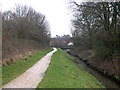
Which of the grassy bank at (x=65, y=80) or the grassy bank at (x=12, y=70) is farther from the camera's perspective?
the grassy bank at (x=12, y=70)

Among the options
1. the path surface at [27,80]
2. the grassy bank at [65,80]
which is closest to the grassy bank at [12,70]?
the path surface at [27,80]

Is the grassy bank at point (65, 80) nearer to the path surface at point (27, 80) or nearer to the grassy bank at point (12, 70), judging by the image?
the path surface at point (27, 80)

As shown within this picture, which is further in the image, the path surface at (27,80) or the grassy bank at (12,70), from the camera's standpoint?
the grassy bank at (12,70)

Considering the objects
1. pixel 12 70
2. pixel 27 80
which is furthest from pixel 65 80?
pixel 12 70

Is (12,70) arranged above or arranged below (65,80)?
above

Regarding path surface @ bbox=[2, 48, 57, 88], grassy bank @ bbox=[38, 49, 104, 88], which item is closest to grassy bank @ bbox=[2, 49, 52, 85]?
path surface @ bbox=[2, 48, 57, 88]

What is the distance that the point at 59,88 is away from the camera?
664 centimetres

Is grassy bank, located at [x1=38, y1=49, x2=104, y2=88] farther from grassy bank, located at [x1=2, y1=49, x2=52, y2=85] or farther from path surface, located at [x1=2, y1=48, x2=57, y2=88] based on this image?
grassy bank, located at [x1=2, y1=49, x2=52, y2=85]

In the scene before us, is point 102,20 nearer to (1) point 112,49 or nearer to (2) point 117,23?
(2) point 117,23

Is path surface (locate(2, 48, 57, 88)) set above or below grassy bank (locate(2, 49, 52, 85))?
below

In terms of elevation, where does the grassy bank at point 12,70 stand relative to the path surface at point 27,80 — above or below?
above

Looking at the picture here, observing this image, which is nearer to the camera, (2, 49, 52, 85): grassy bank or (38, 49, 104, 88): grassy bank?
(38, 49, 104, 88): grassy bank

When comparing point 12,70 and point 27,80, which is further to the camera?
point 12,70

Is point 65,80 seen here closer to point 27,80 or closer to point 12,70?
point 27,80
